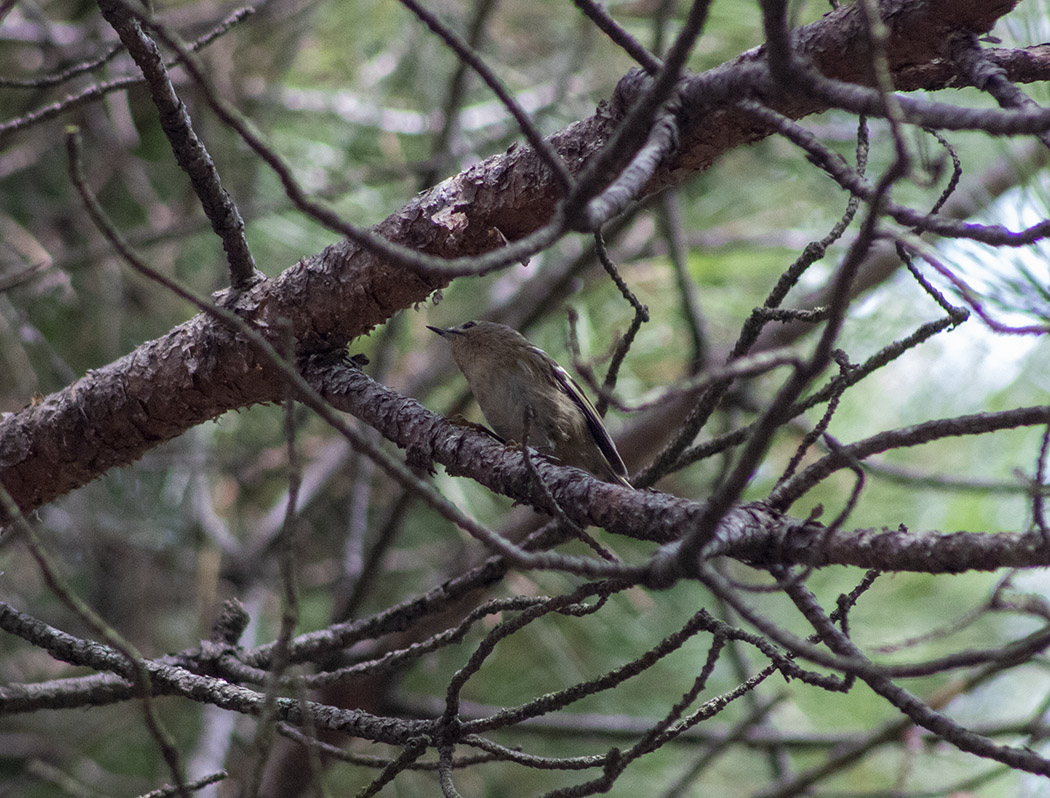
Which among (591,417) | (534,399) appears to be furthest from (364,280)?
(591,417)

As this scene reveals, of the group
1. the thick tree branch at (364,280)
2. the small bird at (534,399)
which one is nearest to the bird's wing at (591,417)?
the small bird at (534,399)

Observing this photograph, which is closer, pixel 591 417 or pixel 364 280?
pixel 364 280

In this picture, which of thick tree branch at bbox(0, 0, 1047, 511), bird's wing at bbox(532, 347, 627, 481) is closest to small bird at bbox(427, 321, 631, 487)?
bird's wing at bbox(532, 347, 627, 481)

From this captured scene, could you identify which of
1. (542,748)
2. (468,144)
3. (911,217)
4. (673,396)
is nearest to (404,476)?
(673,396)

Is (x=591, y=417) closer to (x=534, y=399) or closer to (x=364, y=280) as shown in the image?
(x=534, y=399)

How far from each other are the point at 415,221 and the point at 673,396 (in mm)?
1009

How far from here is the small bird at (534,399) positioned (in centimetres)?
315

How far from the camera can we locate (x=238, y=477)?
4.56 meters

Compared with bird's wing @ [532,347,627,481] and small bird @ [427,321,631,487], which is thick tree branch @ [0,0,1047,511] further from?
bird's wing @ [532,347,627,481]

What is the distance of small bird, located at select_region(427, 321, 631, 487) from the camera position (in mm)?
3152

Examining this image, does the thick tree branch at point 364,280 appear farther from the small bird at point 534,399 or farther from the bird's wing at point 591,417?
the bird's wing at point 591,417

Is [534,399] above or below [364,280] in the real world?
above

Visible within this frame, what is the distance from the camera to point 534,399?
3.18 meters

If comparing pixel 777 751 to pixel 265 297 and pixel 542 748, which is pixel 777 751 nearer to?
pixel 542 748
